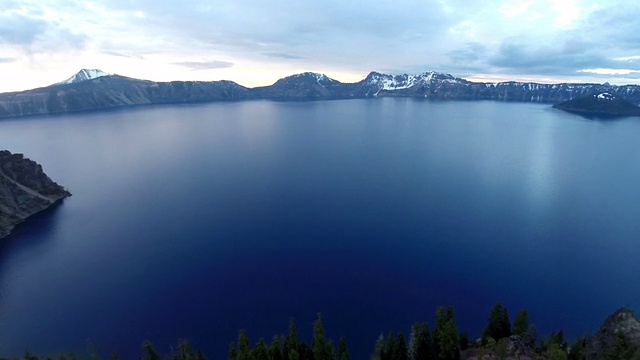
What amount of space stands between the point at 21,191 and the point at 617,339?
174m

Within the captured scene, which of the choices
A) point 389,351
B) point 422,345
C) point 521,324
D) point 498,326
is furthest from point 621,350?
point 389,351

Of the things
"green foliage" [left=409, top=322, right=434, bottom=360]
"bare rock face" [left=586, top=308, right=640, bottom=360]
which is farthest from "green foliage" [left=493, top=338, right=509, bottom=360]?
"bare rock face" [left=586, top=308, right=640, bottom=360]

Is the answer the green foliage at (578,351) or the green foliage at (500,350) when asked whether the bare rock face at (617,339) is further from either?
the green foliage at (500,350)

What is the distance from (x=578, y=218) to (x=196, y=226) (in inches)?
4936

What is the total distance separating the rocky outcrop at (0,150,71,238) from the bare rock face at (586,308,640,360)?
151 metres

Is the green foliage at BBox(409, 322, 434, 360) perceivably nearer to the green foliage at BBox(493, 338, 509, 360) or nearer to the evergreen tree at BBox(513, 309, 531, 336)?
the green foliage at BBox(493, 338, 509, 360)

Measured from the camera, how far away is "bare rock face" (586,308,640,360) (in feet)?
158

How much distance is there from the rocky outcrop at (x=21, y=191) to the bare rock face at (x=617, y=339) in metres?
151

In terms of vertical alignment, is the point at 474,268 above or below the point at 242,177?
below

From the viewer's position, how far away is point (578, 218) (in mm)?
116438

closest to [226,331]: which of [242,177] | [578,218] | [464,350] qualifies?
[464,350]

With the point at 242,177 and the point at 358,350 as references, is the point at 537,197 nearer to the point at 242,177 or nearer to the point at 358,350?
the point at 358,350

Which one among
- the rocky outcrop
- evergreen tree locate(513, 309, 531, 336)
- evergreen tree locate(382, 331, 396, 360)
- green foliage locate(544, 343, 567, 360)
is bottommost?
evergreen tree locate(382, 331, 396, 360)

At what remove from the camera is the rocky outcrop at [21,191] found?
11881 cm
